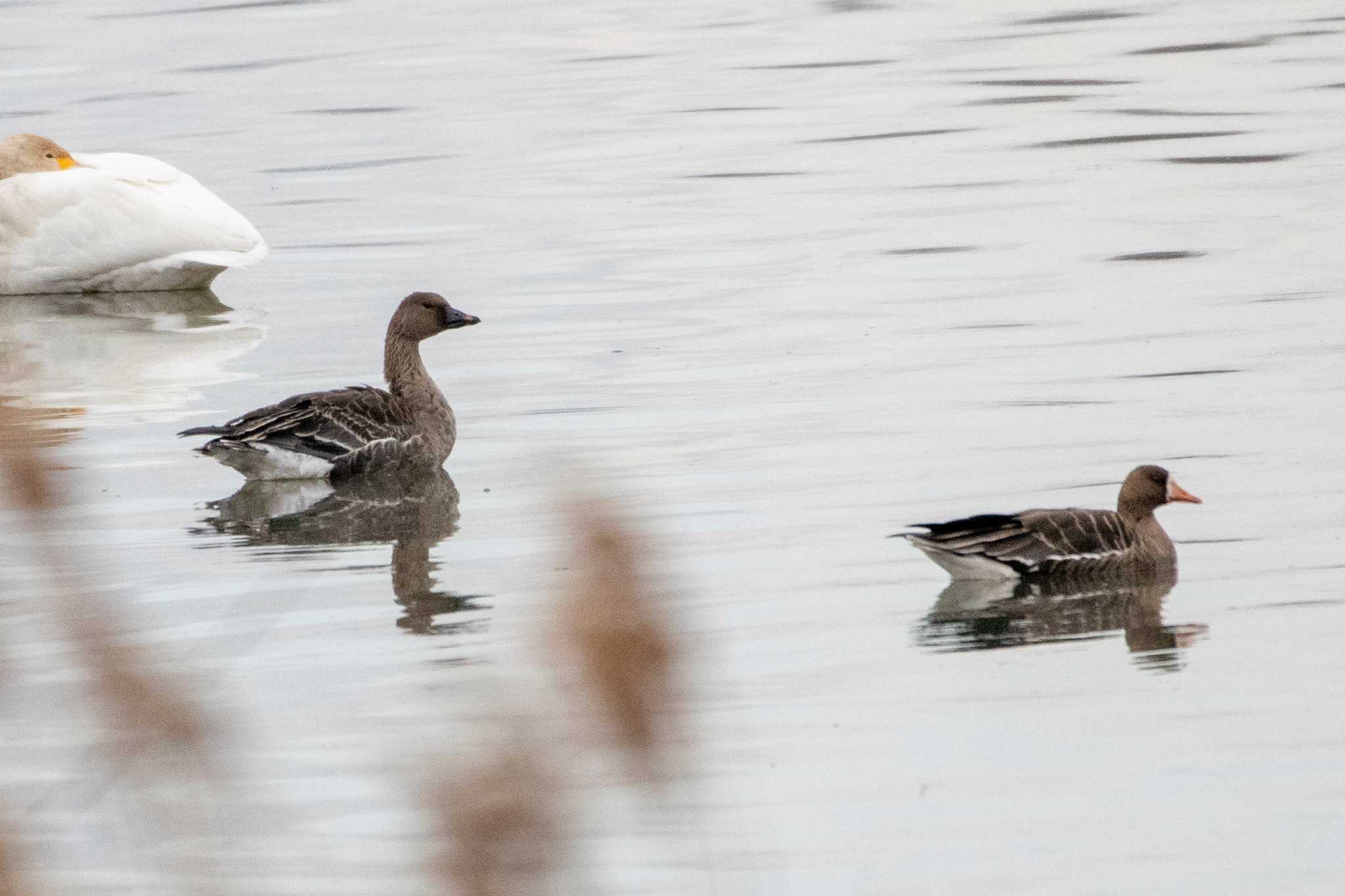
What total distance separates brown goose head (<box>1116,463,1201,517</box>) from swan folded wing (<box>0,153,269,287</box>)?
25.8 feet

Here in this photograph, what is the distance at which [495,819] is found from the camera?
8.66ft

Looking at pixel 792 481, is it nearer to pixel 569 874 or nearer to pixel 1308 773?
pixel 1308 773

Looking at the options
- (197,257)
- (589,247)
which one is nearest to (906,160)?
(589,247)

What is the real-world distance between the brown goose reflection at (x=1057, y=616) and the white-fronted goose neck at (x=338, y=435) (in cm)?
303

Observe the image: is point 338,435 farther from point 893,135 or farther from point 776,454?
point 893,135

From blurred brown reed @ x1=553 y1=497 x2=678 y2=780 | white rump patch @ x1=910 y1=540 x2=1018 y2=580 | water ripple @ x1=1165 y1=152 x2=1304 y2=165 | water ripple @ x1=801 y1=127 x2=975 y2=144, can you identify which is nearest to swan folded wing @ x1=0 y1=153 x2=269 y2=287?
water ripple @ x1=801 y1=127 x2=975 y2=144

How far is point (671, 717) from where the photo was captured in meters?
2.62

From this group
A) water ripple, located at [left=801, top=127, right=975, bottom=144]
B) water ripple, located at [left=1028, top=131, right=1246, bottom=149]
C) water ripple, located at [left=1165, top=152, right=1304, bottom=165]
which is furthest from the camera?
water ripple, located at [left=801, top=127, right=975, bottom=144]

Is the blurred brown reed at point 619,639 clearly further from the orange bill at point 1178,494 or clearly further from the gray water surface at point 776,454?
the orange bill at point 1178,494

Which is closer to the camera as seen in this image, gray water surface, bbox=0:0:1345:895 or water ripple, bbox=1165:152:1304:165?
gray water surface, bbox=0:0:1345:895

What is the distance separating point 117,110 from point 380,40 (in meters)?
5.32

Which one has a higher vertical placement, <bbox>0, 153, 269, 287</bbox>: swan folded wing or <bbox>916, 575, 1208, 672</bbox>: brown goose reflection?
<bbox>0, 153, 269, 287</bbox>: swan folded wing

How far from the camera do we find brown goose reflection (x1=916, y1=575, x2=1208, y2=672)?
23.9 ft

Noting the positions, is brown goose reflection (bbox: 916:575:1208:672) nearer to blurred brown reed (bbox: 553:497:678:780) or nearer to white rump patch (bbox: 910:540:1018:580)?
white rump patch (bbox: 910:540:1018:580)
